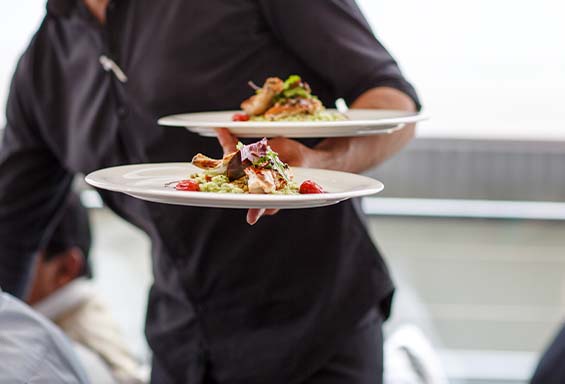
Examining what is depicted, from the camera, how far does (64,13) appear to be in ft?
5.27

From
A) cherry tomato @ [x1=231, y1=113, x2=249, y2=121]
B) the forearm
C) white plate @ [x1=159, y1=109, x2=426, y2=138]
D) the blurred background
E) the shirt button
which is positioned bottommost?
the blurred background

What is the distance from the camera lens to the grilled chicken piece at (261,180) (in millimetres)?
933

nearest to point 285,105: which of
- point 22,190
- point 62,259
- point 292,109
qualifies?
point 292,109

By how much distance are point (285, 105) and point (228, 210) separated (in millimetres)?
302

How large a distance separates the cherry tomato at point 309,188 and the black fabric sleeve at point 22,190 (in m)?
1.08

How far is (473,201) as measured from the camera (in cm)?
390

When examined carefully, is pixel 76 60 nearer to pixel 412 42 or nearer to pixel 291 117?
pixel 291 117

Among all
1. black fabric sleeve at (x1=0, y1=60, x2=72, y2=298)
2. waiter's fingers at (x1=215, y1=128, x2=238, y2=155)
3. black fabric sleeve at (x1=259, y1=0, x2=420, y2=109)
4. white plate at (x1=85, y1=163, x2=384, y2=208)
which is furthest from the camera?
black fabric sleeve at (x1=0, y1=60, x2=72, y2=298)

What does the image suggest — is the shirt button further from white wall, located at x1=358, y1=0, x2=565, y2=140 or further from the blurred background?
the blurred background

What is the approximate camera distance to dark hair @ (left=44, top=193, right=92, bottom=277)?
310cm

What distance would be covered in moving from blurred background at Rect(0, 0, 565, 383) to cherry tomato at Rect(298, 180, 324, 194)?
Answer: 7.26ft

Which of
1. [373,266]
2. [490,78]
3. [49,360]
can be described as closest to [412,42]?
[490,78]

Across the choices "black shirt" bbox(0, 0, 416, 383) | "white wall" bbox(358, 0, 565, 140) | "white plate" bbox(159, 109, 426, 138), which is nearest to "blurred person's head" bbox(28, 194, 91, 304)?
"white wall" bbox(358, 0, 565, 140)

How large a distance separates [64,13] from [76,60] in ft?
0.39
